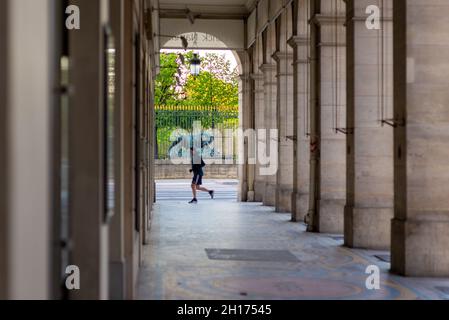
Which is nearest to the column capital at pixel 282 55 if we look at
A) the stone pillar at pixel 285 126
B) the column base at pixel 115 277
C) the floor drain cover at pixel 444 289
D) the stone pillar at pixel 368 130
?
the stone pillar at pixel 285 126

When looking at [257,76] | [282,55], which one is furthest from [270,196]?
[282,55]

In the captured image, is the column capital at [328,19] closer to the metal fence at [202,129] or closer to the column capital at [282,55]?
the column capital at [282,55]

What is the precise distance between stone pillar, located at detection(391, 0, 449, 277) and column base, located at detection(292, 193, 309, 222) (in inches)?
306

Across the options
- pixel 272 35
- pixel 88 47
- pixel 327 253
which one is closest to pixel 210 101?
pixel 272 35

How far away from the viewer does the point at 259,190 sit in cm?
2645

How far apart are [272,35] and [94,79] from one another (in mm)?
19030

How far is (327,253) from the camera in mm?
12250

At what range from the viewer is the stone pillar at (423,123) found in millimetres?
10117

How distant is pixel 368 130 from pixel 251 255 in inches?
128

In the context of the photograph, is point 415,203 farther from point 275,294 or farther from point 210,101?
point 210,101

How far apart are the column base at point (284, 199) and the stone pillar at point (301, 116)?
2.75 metres

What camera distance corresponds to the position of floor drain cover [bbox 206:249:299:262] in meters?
11.5

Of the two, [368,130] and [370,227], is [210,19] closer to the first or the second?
[368,130]

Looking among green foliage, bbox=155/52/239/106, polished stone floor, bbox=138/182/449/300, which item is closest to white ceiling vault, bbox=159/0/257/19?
polished stone floor, bbox=138/182/449/300
